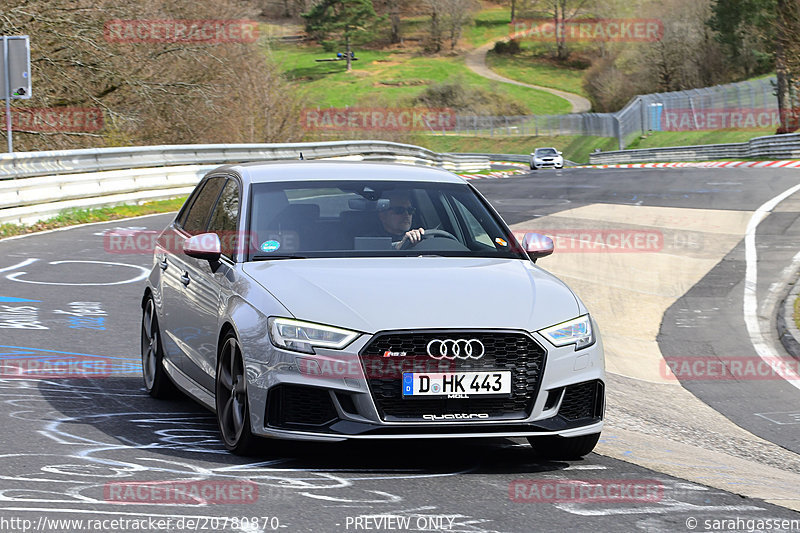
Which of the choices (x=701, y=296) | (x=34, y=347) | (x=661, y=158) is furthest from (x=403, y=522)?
(x=661, y=158)

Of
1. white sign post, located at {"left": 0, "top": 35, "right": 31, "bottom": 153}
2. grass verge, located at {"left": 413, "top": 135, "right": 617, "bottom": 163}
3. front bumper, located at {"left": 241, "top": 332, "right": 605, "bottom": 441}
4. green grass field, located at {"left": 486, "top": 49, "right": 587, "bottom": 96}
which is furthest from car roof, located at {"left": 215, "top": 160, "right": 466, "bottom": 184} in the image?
green grass field, located at {"left": 486, "top": 49, "right": 587, "bottom": 96}

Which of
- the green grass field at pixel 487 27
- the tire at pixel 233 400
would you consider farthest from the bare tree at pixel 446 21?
the tire at pixel 233 400

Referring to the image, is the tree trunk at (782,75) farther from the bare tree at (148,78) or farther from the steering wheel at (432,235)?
the steering wheel at (432,235)

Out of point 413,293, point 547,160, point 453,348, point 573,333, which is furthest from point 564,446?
point 547,160

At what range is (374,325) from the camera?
577 centimetres

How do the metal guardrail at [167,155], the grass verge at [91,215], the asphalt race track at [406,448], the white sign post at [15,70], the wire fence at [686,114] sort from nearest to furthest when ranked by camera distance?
the asphalt race track at [406,448], the grass verge at [91,215], the metal guardrail at [167,155], the white sign post at [15,70], the wire fence at [686,114]

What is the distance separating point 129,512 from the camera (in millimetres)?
4910

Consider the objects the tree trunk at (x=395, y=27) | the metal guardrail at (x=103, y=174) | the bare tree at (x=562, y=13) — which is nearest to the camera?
the metal guardrail at (x=103, y=174)

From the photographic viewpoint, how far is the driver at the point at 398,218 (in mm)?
7078

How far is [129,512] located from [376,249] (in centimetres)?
252

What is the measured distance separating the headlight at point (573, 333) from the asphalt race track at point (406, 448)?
0.67m

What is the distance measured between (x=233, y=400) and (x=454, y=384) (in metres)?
1.21

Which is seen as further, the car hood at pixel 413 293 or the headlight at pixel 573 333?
the headlight at pixel 573 333

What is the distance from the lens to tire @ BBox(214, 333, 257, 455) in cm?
604
